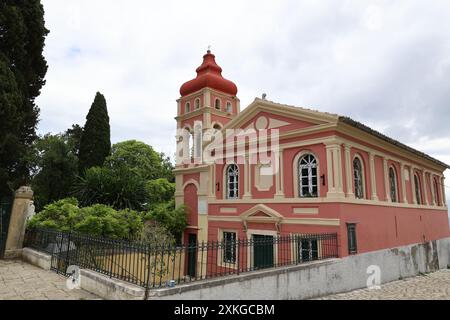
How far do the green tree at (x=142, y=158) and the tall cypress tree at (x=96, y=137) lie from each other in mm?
5469

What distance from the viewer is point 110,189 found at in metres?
16.2

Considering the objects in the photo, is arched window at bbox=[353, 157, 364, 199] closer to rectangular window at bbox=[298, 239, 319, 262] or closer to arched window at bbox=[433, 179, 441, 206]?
rectangular window at bbox=[298, 239, 319, 262]

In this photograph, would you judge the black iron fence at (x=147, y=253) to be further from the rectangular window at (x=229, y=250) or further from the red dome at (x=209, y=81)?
the red dome at (x=209, y=81)

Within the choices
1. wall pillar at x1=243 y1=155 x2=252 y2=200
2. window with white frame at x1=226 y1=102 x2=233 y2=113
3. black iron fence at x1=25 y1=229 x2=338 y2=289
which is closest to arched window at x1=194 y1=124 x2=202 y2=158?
window with white frame at x1=226 y1=102 x2=233 y2=113

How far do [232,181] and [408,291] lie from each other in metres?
8.15

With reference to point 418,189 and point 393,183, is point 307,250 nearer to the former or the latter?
point 393,183

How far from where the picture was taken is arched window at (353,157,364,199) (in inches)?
500

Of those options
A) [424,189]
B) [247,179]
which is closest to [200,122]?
[247,179]

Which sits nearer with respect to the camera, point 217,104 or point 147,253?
point 147,253

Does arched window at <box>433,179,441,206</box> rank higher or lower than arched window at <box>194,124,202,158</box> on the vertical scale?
lower

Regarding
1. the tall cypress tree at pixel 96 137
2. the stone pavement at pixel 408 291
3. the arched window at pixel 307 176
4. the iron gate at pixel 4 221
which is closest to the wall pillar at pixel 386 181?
the stone pavement at pixel 408 291

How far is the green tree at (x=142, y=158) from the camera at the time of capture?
3241 cm

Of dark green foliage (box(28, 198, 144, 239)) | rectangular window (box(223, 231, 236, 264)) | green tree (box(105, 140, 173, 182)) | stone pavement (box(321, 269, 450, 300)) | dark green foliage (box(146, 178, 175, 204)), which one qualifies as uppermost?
green tree (box(105, 140, 173, 182))

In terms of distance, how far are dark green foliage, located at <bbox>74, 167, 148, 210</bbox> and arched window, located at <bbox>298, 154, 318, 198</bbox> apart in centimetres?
845
